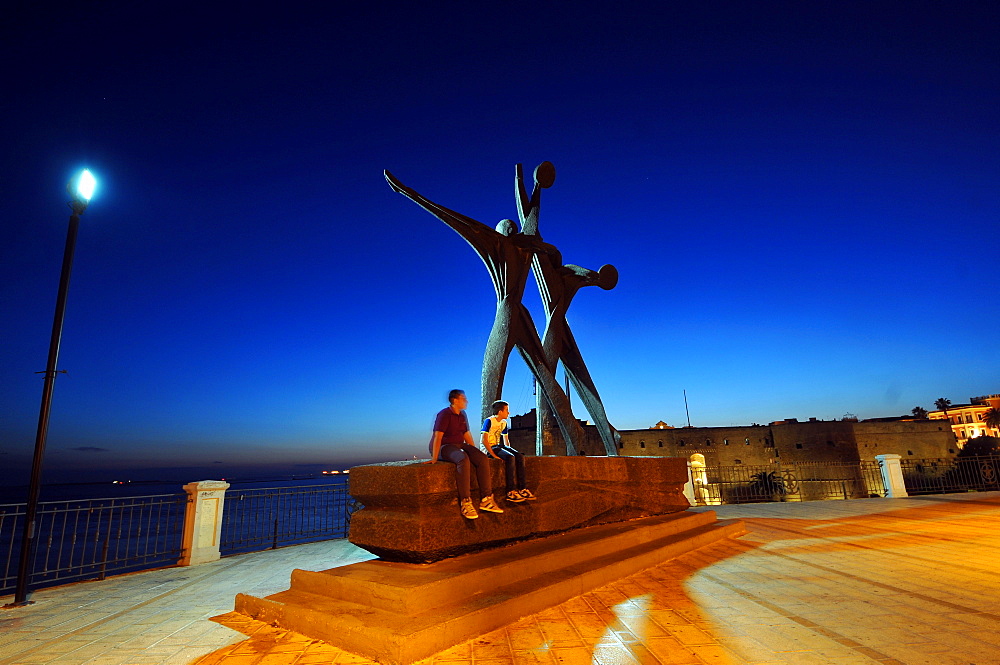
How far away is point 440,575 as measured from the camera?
3740mm

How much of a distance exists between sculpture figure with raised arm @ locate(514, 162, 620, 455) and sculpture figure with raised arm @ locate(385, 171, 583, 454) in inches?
18.3

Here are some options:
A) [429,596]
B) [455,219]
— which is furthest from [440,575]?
[455,219]

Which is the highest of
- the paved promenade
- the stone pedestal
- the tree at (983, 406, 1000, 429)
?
the tree at (983, 406, 1000, 429)

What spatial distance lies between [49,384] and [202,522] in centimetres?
299

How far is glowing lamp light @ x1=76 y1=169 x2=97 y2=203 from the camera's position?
569 centimetres

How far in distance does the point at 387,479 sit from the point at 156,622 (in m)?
2.28

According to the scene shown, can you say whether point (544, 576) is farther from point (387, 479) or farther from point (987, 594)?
point (987, 594)

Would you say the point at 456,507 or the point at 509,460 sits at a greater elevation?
the point at 509,460

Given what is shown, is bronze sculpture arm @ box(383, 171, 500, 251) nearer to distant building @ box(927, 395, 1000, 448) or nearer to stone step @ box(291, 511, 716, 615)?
stone step @ box(291, 511, 716, 615)

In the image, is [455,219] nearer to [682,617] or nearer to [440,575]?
[440,575]

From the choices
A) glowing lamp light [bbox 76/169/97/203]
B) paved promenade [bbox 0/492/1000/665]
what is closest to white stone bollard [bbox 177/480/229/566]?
paved promenade [bbox 0/492/1000/665]

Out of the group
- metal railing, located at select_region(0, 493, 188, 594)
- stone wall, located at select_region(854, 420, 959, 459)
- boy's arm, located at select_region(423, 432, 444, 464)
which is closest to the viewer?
boy's arm, located at select_region(423, 432, 444, 464)

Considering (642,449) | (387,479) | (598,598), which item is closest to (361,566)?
(387,479)

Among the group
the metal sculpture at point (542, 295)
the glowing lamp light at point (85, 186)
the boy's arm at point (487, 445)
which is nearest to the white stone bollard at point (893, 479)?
the metal sculpture at point (542, 295)
